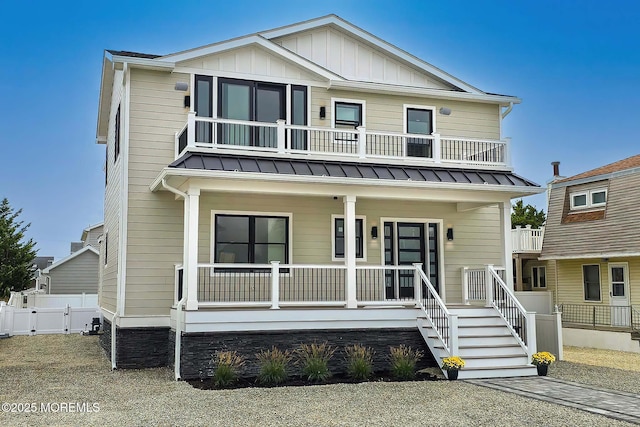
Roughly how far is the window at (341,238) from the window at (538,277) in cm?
1432

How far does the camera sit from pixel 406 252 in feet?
54.8

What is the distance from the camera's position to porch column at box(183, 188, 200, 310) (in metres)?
12.6

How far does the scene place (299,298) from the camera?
15188 mm

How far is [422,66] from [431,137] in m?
3.12

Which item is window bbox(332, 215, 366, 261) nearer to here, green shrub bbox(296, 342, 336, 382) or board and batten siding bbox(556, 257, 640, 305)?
green shrub bbox(296, 342, 336, 382)

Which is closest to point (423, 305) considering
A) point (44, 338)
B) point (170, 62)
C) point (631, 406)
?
point (631, 406)

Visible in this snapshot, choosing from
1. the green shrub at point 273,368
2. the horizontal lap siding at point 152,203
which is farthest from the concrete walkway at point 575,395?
the horizontal lap siding at point 152,203

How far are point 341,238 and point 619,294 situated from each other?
427 inches

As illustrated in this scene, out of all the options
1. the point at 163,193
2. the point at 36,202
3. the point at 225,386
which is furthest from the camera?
the point at 36,202

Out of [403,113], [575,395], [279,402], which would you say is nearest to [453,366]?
[575,395]

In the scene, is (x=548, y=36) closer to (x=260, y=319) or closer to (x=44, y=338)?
(x=260, y=319)

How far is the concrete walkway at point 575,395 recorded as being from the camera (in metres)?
9.23

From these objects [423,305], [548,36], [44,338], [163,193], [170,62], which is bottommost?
[44,338]

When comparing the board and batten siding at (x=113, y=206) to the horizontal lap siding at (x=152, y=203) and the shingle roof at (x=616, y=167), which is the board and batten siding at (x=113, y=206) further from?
the shingle roof at (x=616, y=167)
